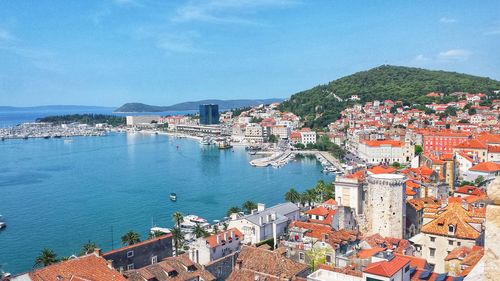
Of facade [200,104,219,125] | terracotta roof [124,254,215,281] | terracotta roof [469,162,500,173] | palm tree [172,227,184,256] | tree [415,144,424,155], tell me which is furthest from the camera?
facade [200,104,219,125]

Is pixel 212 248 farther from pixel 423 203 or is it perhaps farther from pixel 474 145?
pixel 474 145

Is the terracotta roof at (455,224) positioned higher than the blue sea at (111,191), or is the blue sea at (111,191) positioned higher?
the terracotta roof at (455,224)

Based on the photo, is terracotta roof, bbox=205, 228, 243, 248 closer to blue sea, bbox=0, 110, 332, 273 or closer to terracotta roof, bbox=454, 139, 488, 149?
blue sea, bbox=0, 110, 332, 273

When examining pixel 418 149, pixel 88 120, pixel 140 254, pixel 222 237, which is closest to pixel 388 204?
pixel 222 237

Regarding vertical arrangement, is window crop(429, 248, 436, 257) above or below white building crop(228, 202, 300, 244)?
above

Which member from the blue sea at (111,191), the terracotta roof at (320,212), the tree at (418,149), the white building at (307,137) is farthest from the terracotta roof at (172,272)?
the white building at (307,137)

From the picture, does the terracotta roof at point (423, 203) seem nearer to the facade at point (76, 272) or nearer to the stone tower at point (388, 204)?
the stone tower at point (388, 204)

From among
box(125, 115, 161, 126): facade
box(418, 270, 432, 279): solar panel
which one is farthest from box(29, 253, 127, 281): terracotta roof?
box(125, 115, 161, 126): facade
